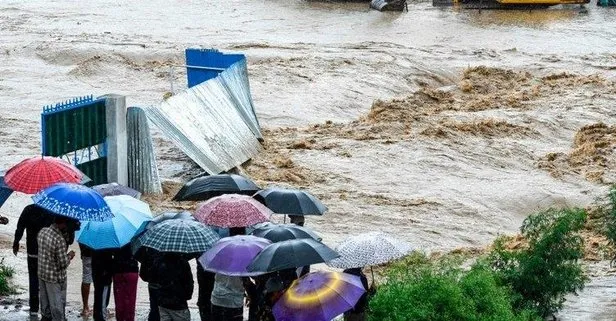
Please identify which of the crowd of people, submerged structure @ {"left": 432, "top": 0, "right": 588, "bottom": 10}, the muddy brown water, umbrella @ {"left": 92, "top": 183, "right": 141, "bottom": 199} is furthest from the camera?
submerged structure @ {"left": 432, "top": 0, "right": 588, "bottom": 10}

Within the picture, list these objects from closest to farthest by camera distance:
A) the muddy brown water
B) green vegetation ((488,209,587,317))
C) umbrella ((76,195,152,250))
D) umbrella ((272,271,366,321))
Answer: umbrella ((272,271,366,321)) < umbrella ((76,195,152,250)) < green vegetation ((488,209,587,317)) < the muddy brown water

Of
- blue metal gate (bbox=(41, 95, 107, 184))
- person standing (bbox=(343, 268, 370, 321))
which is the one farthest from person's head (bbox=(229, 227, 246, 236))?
blue metal gate (bbox=(41, 95, 107, 184))

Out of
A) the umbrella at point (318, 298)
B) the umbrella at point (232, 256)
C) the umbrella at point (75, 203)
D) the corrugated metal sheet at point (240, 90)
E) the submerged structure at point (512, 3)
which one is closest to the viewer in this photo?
the umbrella at point (318, 298)

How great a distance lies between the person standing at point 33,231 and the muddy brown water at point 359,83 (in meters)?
0.28

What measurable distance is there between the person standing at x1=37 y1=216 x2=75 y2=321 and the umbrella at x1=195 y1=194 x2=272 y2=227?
112 cm

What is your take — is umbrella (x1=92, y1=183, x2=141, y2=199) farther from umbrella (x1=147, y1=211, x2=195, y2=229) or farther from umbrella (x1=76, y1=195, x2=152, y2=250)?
umbrella (x1=147, y1=211, x2=195, y2=229)

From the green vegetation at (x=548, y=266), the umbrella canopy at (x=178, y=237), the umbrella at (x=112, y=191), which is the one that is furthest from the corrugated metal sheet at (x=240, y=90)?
the umbrella canopy at (x=178, y=237)

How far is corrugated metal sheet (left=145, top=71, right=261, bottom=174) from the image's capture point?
16.9 metres

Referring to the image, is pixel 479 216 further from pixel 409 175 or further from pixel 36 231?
pixel 36 231

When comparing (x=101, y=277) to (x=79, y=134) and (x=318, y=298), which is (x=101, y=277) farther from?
(x=79, y=134)

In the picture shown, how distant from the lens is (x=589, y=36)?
35031 mm

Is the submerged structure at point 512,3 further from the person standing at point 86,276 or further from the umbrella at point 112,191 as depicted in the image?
the person standing at point 86,276

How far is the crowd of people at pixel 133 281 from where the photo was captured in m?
9.50

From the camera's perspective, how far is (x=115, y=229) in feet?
32.8
